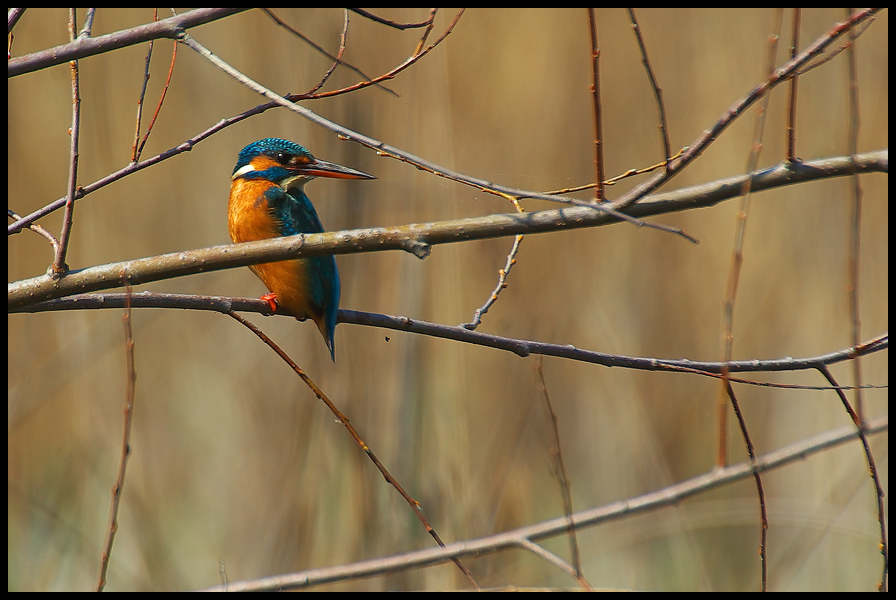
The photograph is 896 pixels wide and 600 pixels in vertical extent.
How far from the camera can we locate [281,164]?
2.04 m

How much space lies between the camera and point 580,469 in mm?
2844

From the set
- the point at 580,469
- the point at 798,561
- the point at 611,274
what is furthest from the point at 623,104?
the point at 798,561

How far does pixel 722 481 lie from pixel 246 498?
2.34 m

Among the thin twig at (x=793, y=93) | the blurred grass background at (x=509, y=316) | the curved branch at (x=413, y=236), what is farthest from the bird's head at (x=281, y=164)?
the thin twig at (x=793, y=93)

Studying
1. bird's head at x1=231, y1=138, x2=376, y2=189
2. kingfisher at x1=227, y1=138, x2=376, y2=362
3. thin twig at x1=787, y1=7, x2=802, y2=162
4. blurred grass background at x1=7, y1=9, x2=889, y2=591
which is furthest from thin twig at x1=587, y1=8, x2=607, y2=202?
blurred grass background at x1=7, y1=9, x2=889, y2=591

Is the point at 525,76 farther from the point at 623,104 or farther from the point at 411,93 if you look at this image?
the point at 411,93

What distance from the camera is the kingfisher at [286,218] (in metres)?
1.72

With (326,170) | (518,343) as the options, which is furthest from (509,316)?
(518,343)

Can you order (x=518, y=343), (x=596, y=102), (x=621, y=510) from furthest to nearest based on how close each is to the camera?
(x=518, y=343) < (x=596, y=102) < (x=621, y=510)

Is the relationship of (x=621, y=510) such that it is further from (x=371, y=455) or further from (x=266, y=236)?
(x=266, y=236)

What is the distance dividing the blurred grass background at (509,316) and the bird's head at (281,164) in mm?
365

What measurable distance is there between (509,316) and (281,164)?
3.58 ft

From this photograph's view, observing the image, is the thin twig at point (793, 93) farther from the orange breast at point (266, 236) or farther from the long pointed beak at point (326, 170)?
the orange breast at point (266, 236)

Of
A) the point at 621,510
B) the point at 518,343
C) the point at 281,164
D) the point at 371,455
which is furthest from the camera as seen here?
the point at 281,164
